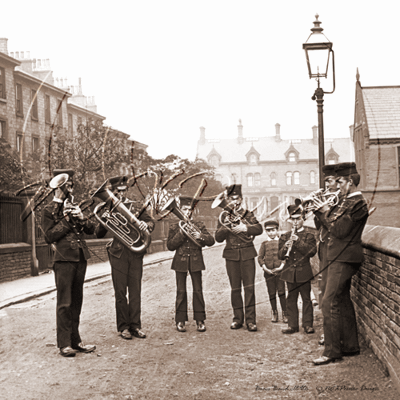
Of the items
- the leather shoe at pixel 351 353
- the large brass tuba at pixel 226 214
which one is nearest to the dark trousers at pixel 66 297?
the large brass tuba at pixel 226 214

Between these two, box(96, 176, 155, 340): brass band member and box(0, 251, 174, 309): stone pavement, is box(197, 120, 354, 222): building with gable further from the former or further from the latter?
box(0, 251, 174, 309): stone pavement

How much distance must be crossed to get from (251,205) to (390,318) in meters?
1.85

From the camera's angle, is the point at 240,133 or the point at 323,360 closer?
the point at 240,133

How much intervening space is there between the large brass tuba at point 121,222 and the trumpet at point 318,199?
5.15ft

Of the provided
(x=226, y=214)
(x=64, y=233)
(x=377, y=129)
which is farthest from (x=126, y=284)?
(x=377, y=129)

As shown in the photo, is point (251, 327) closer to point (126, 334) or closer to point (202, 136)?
point (126, 334)

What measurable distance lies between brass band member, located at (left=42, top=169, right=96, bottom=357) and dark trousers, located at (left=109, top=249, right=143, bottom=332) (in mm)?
574

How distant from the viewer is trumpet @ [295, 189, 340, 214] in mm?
4675

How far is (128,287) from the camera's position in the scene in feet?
23.1

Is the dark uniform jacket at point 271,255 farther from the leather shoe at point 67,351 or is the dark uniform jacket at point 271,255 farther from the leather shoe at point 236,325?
the leather shoe at point 67,351

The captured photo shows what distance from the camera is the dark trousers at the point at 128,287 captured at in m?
6.96

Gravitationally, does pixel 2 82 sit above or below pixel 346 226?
above

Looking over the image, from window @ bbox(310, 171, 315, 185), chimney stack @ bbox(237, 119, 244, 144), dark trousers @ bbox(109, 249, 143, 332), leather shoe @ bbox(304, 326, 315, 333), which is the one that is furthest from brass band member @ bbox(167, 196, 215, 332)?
chimney stack @ bbox(237, 119, 244, 144)

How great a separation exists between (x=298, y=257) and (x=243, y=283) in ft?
2.74
